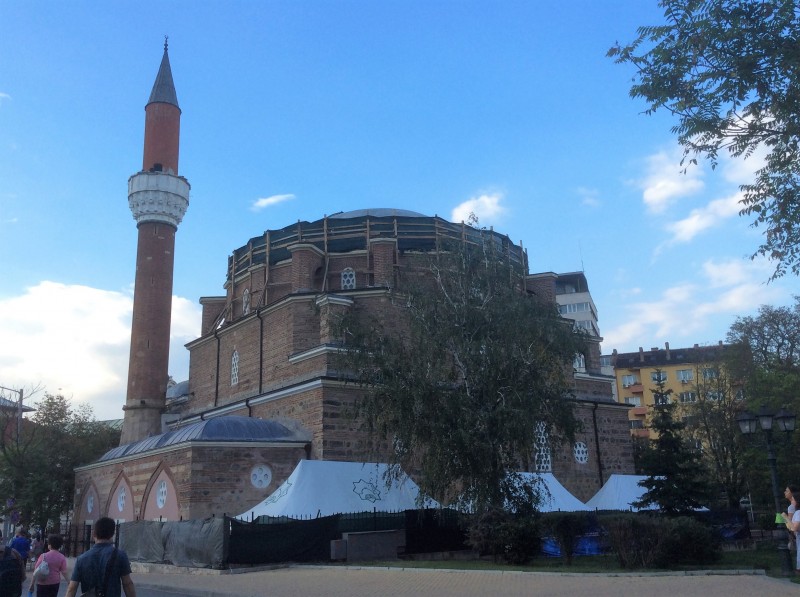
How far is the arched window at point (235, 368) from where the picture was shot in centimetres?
Answer: 2531

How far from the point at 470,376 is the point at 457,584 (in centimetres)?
534

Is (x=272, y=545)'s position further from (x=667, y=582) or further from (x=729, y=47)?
(x=729, y=47)

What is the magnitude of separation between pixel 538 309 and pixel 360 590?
7.68m

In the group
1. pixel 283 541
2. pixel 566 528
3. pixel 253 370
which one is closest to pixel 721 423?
pixel 253 370

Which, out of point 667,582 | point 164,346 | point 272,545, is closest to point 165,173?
point 164,346

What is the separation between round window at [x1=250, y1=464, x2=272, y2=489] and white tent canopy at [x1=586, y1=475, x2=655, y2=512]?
10.7 meters

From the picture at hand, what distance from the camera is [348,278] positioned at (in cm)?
2558

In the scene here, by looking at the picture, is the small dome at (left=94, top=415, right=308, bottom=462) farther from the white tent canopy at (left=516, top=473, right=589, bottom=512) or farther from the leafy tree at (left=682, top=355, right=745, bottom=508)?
the leafy tree at (left=682, top=355, right=745, bottom=508)

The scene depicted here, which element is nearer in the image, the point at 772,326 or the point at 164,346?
the point at 164,346

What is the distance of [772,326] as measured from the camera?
31250mm

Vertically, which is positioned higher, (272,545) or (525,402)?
(525,402)

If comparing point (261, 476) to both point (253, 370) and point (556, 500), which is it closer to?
point (253, 370)

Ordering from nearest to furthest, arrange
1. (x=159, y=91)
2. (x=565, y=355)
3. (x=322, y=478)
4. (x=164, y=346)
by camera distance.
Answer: (x=565, y=355) < (x=322, y=478) < (x=164, y=346) < (x=159, y=91)

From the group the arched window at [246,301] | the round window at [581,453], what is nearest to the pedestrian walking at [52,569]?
the arched window at [246,301]
